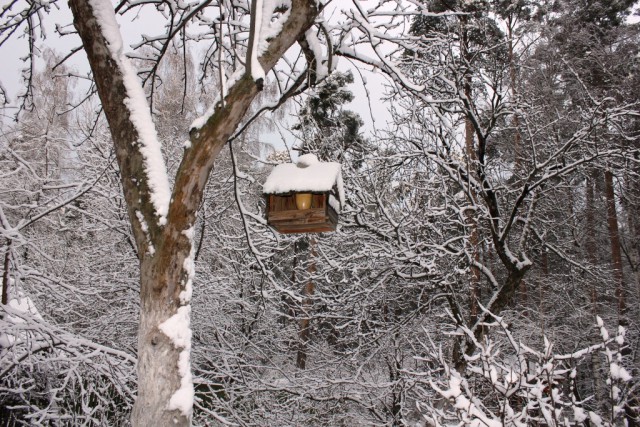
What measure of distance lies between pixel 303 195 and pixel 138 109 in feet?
4.47

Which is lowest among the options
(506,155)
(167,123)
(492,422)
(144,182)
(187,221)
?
(492,422)

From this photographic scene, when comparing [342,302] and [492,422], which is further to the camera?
[342,302]

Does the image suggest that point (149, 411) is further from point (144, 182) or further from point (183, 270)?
point (144, 182)

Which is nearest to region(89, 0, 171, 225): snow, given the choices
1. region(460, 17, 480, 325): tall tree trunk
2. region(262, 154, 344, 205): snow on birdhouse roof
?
region(262, 154, 344, 205): snow on birdhouse roof

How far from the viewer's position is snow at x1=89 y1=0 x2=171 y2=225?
224 centimetres

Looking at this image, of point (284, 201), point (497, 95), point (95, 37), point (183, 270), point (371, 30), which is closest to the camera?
point (183, 270)

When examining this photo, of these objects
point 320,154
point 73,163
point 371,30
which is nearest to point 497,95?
point 320,154

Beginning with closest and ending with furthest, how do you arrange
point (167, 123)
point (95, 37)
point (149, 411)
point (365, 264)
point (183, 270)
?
point (149, 411)
point (183, 270)
point (95, 37)
point (365, 264)
point (167, 123)

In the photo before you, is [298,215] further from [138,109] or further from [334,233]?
[334,233]

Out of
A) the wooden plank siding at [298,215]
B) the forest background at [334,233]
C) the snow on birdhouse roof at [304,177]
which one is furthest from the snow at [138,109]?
the wooden plank siding at [298,215]

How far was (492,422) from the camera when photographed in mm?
Answer: 2377

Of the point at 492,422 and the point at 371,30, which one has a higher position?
the point at 371,30

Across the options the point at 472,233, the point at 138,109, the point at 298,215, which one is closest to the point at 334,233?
the point at 472,233

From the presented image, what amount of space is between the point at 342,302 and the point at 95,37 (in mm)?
5442
